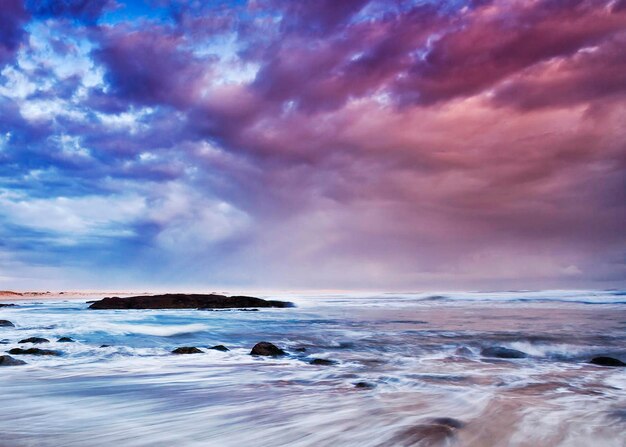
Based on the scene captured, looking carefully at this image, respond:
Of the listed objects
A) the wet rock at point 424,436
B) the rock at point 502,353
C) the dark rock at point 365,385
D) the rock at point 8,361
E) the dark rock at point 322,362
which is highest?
the rock at point 8,361

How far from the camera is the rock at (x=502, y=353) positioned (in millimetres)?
10594

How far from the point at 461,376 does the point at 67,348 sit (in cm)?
959

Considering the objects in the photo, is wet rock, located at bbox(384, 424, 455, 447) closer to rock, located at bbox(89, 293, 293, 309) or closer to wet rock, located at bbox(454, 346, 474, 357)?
wet rock, located at bbox(454, 346, 474, 357)

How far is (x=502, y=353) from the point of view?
1093 cm

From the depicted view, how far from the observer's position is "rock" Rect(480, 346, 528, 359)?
417 inches

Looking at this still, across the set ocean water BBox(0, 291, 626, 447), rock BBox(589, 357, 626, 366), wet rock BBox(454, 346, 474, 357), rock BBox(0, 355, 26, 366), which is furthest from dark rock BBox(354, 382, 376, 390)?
rock BBox(0, 355, 26, 366)

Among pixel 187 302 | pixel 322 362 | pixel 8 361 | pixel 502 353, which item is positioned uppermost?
pixel 187 302

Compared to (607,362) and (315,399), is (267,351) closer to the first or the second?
(315,399)

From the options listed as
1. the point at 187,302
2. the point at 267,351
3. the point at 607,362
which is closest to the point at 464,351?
the point at 607,362

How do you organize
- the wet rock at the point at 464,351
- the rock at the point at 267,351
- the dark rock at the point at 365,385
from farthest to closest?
the wet rock at the point at 464,351, the rock at the point at 267,351, the dark rock at the point at 365,385

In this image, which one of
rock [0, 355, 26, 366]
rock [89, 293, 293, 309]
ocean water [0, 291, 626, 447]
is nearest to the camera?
ocean water [0, 291, 626, 447]

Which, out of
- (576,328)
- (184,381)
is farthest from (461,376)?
(576,328)

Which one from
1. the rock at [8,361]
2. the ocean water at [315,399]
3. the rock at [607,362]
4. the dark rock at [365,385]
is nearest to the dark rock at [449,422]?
the ocean water at [315,399]

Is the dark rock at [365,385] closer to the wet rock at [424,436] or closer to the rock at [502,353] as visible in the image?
the wet rock at [424,436]
